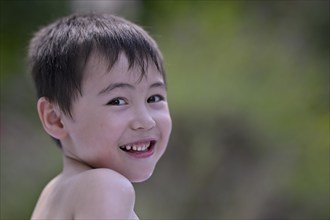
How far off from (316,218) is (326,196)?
0.14 m

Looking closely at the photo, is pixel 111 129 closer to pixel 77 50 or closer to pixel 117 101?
pixel 117 101

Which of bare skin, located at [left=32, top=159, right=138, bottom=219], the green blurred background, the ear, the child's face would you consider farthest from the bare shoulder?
the green blurred background

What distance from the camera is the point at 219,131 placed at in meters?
4.05

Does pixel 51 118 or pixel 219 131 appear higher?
pixel 51 118

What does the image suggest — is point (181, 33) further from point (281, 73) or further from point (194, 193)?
point (194, 193)

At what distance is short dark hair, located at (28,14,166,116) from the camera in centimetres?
165

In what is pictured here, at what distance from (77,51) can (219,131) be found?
2.46 m

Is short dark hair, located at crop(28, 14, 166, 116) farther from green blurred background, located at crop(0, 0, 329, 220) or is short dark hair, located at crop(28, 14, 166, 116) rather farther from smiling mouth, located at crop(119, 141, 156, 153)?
green blurred background, located at crop(0, 0, 329, 220)

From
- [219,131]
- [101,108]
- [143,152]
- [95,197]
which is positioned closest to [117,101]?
[101,108]

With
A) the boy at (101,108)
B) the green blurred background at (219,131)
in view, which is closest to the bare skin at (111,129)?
the boy at (101,108)

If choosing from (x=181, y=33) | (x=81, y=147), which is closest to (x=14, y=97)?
(x=181, y=33)

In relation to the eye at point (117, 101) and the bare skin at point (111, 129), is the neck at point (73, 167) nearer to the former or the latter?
the bare skin at point (111, 129)

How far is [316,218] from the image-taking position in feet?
13.7

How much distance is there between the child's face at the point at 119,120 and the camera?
160cm
